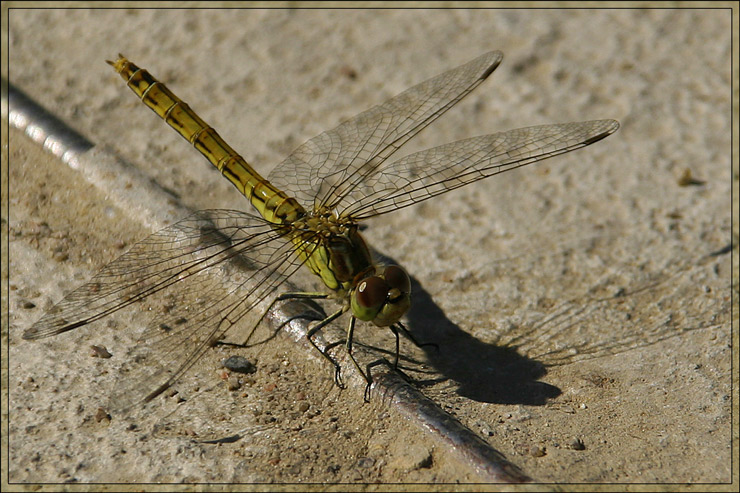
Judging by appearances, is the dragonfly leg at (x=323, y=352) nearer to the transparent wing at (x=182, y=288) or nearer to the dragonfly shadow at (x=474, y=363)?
the transparent wing at (x=182, y=288)

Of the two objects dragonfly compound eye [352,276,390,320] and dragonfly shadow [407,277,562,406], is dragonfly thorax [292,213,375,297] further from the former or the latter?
dragonfly shadow [407,277,562,406]

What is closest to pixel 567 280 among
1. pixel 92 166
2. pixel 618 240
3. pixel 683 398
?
pixel 618 240

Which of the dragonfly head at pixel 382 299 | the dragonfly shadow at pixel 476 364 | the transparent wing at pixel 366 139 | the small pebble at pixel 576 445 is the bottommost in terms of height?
the small pebble at pixel 576 445

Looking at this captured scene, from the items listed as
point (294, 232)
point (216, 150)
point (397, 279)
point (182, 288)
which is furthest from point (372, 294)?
point (216, 150)

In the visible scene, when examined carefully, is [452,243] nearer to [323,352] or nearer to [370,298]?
[370,298]

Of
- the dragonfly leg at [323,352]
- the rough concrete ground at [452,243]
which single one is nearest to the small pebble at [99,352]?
the rough concrete ground at [452,243]

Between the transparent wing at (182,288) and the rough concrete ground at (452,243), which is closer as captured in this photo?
the rough concrete ground at (452,243)

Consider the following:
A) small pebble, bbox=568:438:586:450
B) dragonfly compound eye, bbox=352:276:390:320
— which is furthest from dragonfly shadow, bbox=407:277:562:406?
dragonfly compound eye, bbox=352:276:390:320

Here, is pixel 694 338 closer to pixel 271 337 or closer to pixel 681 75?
pixel 271 337
